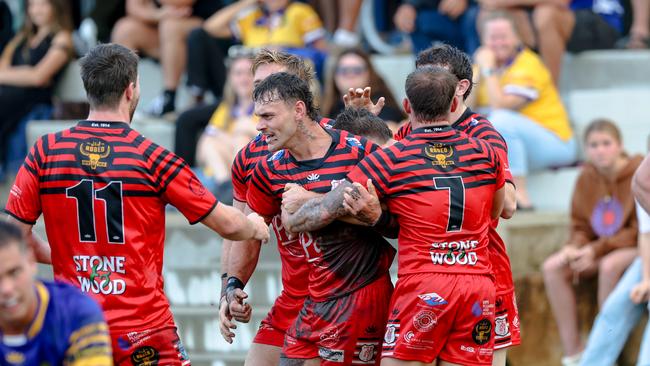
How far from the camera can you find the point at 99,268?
5.54 metres

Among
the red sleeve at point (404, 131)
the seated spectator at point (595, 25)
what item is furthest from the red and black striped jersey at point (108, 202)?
the seated spectator at point (595, 25)

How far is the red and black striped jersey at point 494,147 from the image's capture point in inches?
237

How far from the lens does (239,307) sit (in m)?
6.15

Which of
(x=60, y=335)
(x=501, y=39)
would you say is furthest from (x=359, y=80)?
(x=60, y=335)

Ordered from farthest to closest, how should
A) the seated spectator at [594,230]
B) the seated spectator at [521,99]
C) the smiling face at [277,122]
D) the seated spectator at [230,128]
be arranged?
the seated spectator at [230,128]
the seated spectator at [521,99]
the seated spectator at [594,230]
the smiling face at [277,122]

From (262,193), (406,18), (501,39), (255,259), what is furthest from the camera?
(406,18)

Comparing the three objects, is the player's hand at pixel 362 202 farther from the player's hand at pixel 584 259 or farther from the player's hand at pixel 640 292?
the player's hand at pixel 584 259

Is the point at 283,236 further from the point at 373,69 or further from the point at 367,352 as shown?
the point at 373,69

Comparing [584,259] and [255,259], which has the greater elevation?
[255,259]

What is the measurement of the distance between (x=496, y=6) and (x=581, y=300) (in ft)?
8.81

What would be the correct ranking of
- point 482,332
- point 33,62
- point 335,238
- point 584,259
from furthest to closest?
point 33,62 → point 584,259 → point 335,238 → point 482,332

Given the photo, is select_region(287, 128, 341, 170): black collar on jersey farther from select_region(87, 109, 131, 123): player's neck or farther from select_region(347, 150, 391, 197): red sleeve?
select_region(87, 109, 131, 123): player's neck

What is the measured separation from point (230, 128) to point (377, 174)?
5274 millimetres

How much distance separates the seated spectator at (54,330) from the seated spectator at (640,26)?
8.07m
